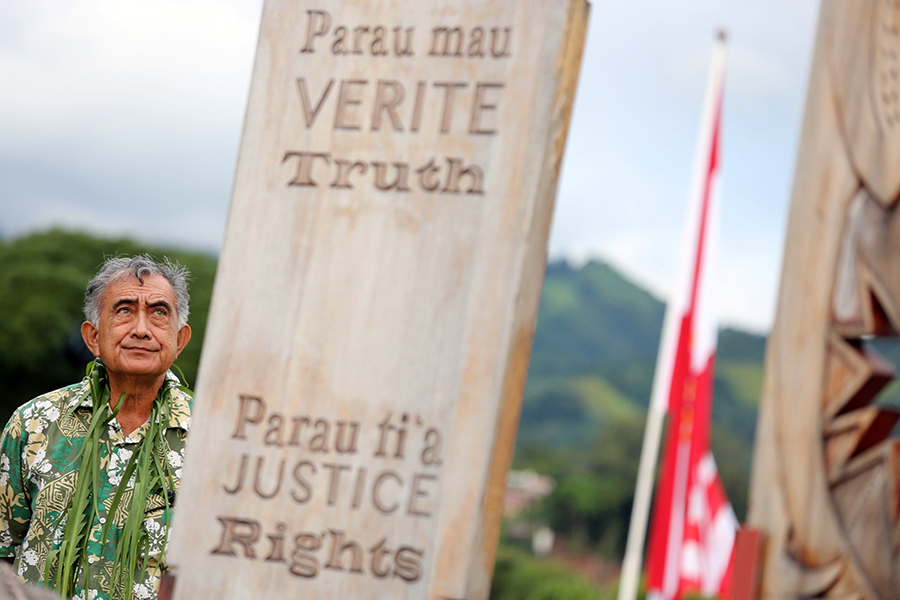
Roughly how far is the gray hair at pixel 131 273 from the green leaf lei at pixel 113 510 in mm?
258

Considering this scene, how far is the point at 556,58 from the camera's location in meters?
→ 2.02

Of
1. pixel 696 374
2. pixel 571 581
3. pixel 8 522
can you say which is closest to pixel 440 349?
pixel 8 522

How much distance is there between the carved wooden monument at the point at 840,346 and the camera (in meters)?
2.22

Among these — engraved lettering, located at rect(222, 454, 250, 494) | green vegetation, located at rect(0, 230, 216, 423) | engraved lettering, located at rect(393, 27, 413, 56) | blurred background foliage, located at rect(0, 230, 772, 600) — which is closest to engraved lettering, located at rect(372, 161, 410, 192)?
engraved lettering, located at rect(393, 27, 413, 56)

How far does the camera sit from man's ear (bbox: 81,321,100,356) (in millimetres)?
2896

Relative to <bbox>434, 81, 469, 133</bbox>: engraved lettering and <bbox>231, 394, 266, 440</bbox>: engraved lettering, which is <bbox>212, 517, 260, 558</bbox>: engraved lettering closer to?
<bbox>231, 394, 266, 440</bbox>: engraved lettering

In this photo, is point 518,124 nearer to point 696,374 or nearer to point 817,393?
point 817,393

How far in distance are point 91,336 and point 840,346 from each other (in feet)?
6.28

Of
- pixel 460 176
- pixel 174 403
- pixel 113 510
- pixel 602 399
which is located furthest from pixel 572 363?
pixel 460 176

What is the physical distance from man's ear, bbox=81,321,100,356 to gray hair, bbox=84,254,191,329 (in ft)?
0.06

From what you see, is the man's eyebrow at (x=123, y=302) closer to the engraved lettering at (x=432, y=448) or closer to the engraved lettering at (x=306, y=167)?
the engraved lettering at (x=306, y=167)

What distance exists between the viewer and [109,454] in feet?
9.25

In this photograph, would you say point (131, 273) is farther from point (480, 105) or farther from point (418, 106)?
point (480, 105)

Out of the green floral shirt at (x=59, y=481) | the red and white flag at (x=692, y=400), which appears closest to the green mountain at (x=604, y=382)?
the red and white flag at (x=692, y=400)
